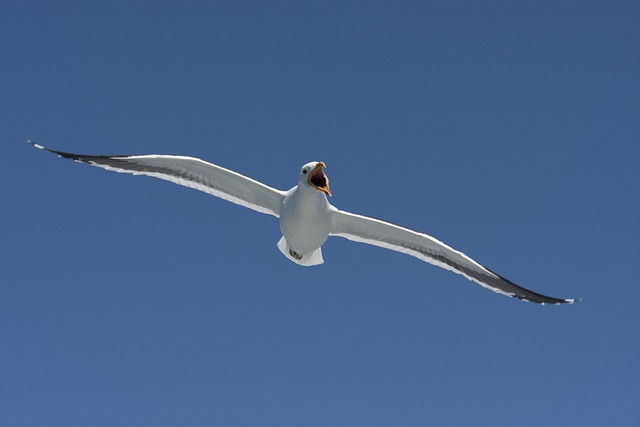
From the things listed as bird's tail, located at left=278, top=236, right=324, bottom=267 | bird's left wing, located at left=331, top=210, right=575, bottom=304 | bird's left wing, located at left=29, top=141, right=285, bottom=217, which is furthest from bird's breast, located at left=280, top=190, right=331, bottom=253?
bird's left wing, located at left=331, top=210, right=575, bottom=304

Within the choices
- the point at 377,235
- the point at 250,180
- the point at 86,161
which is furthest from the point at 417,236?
the point at 86,161

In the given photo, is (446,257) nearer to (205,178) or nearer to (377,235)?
(377,235)

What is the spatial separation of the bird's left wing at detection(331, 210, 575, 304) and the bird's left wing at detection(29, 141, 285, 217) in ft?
4.84

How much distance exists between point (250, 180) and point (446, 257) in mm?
4620

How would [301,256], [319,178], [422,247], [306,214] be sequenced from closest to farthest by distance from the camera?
[319,178] → [306,214] → [301,256] → [422,247]

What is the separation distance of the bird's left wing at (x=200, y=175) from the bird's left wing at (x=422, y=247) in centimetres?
147

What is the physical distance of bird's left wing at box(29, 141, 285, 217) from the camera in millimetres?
13773

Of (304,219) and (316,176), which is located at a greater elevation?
(316,176)

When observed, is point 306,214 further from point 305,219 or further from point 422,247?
point 422,247

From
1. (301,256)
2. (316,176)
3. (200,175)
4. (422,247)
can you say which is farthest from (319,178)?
(422,247)

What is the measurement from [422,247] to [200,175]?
499 cm

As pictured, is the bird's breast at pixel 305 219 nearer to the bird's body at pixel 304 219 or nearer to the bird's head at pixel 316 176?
the bird's body at pixel 304 219

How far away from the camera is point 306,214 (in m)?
13.1

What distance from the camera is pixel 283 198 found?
13930mm
